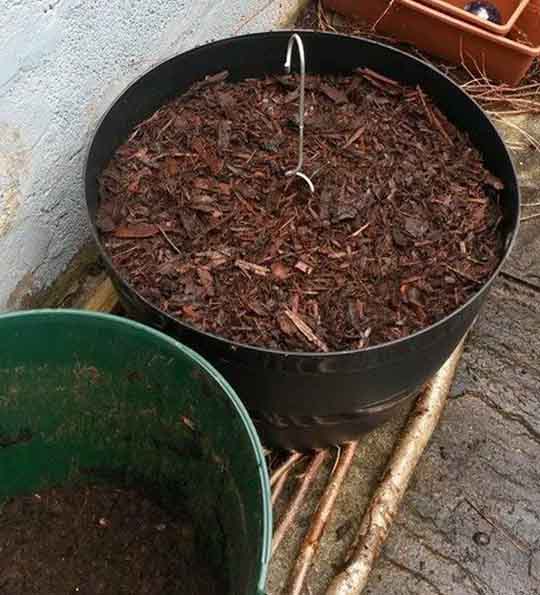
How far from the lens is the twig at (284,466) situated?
1650 millimetres

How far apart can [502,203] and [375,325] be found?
46 centimetres

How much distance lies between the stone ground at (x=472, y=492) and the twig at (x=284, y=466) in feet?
0.27

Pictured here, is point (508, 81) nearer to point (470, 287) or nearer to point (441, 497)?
point (470, 287)

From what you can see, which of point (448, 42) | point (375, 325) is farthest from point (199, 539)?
point (448, 42)

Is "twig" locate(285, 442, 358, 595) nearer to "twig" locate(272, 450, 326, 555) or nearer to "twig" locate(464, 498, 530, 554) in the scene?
"twig" locate(272, 450, 326, 555)

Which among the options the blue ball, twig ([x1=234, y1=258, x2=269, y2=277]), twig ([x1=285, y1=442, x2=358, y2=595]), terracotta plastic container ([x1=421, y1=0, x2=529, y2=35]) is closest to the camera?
twig ([x1=234, y1=258, x2=269, y2=277])

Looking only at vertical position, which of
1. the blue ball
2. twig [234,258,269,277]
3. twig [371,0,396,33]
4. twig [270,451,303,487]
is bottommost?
twig [270,451,303,487]

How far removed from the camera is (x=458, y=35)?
236 centimetres

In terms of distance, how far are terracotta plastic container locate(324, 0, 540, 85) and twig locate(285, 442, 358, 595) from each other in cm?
142

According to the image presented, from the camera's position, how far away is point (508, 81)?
2.47 metres

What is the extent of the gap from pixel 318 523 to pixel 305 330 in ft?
1.68

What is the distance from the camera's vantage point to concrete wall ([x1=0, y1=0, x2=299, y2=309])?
1.42 metres

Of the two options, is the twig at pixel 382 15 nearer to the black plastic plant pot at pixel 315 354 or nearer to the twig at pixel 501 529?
the black plastic plant pot at pixel 315 354

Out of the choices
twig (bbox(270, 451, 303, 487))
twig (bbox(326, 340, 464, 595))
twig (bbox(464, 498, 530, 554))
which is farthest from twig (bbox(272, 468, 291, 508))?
twig (bbox(464, 498, 530, 554))
